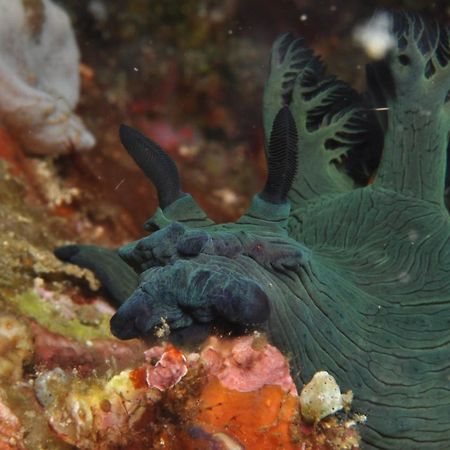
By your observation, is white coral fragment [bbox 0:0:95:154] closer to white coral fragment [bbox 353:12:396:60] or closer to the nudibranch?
the nudibranch

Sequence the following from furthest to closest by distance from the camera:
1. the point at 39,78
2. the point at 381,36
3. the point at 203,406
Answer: the point at 39,78 → the point at 381,36 → the point at 203,406

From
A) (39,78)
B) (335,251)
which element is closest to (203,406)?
(335,251)

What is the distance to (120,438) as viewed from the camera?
7.13 feet

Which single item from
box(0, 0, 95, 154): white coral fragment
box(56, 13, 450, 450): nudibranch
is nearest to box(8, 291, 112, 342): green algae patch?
box(56, 13, 450, 450): nudibranch

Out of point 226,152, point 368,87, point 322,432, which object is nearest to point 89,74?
point 226,152

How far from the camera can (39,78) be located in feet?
16.0

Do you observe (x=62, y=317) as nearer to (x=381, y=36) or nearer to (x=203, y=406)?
(x=203, y=406)

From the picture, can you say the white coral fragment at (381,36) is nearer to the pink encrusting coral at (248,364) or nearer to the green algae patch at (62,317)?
the pink encrusting coral at (248,364)

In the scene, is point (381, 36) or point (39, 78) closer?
point (381, 36)

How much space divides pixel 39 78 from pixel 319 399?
153 inches

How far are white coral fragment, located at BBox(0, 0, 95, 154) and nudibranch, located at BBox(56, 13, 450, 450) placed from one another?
1409 mm

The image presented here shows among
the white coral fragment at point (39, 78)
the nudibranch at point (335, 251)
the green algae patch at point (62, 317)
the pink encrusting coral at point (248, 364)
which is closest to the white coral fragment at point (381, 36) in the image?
the nudibranch at point (335, 251)

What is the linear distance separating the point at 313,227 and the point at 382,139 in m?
0.99

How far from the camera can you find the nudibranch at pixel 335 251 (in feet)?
7.54
